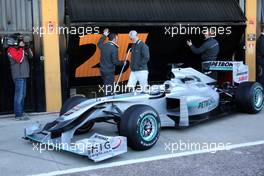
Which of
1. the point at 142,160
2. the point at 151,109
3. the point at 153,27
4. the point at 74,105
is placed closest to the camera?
the point at 142,160

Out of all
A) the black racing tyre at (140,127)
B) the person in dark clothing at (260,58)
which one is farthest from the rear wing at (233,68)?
the black racing tyre at (140,127)

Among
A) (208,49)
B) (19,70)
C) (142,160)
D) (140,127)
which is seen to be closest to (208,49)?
(208,49)

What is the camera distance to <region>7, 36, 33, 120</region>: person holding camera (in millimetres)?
9070

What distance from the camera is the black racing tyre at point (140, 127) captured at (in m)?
6.62

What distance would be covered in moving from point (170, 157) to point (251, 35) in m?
7.22

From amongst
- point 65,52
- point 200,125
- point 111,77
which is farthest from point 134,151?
point 65,52

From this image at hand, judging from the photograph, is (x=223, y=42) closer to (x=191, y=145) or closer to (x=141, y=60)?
(x=141, y=60)

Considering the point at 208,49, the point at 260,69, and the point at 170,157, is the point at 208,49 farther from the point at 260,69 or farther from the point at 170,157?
the point at 170,157

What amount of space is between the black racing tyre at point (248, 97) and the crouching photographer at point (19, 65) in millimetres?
4296

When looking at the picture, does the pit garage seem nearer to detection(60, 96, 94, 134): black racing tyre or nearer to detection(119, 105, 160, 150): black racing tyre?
detection(60, 96, 94, 134): black racing tyre

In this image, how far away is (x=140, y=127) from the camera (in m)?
6.69

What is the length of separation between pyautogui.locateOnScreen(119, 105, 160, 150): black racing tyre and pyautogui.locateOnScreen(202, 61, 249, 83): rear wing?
3173mm

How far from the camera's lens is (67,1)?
987 centimetres

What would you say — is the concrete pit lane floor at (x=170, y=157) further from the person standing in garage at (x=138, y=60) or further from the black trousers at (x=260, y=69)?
the black trousers at (x=260, y=69)
